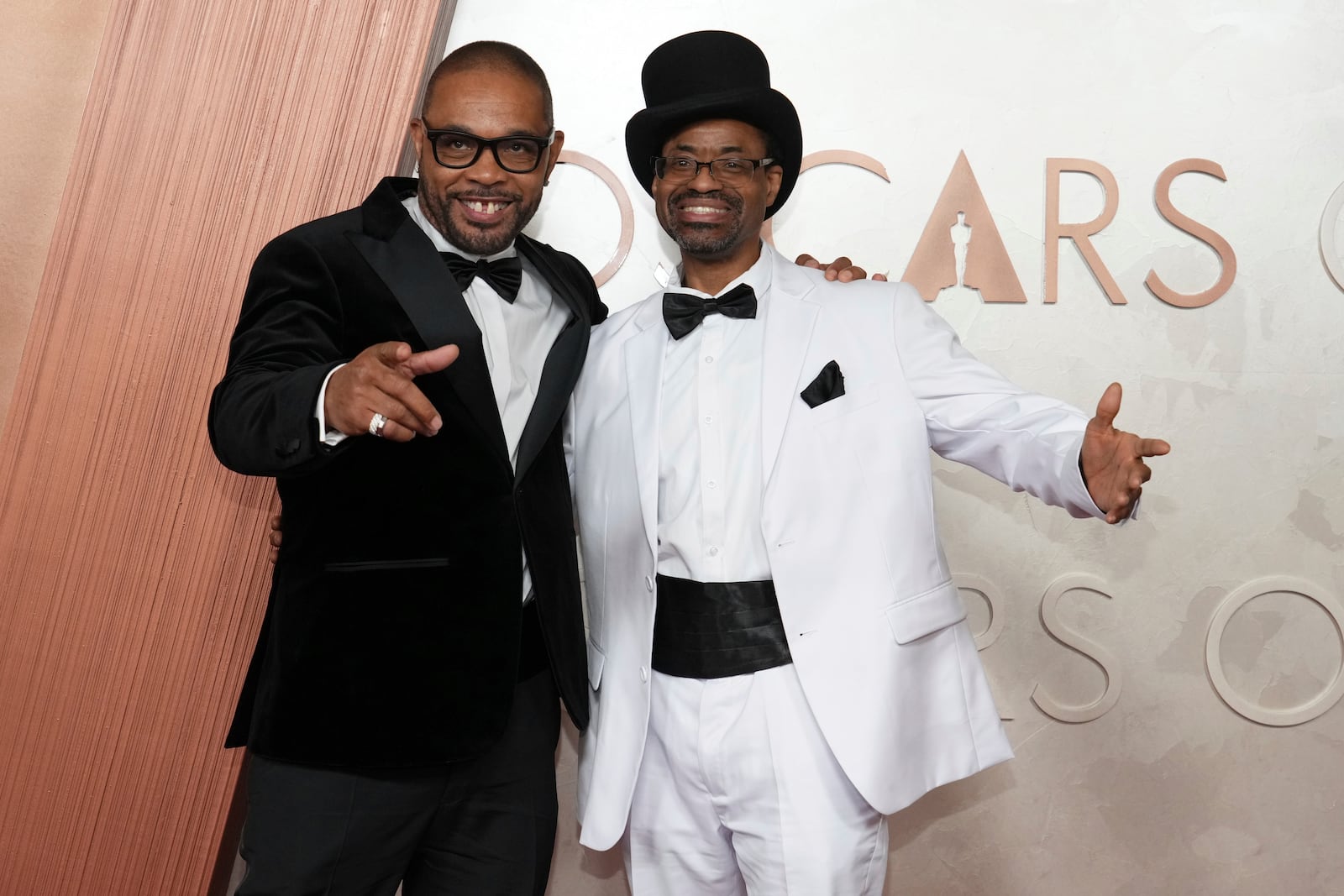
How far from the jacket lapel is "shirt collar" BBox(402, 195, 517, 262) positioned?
9 cm

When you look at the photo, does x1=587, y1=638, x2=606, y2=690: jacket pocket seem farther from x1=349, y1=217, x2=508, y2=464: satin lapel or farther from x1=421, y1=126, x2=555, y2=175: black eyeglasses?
x1=421, y1=126, x2=555, y2=175: black eyeglasses

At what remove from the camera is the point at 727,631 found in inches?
76.7

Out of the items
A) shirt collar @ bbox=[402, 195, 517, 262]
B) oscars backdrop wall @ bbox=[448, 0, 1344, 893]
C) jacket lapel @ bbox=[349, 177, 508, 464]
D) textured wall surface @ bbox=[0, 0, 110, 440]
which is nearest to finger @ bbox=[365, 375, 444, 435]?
jacket lapel @ bbox=[349, 177, 508, 464]

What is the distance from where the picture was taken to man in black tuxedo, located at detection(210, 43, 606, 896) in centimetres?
180

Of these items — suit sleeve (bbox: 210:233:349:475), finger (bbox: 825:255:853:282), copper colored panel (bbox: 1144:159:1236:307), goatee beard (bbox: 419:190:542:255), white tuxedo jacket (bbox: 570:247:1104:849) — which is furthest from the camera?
copper colored panel (bbox: 1144:159:1236:307)

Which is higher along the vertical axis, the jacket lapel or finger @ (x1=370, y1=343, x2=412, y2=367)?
the jacket lapel

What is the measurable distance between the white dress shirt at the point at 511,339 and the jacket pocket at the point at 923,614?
71 cm

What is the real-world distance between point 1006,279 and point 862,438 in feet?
3.06

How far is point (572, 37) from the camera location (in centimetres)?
274

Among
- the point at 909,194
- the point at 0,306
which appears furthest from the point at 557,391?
the point at 0,306

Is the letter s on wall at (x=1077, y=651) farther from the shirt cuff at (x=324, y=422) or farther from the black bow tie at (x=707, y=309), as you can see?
the shirt cuff at (x=324, y=422)

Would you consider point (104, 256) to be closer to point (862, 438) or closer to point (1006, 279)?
point (862, 438)

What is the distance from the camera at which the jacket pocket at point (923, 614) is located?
1897 millimetres

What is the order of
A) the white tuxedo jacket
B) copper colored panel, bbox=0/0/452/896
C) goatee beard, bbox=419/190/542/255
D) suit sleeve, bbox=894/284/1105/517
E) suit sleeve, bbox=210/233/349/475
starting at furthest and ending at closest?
copper colored panel, bbox=0/0/452/896 → goatee beard, bbox=419/190/542/255 → the white tuxedo jacket → suit sleeve, bbox=894/284/1105/517 → suit sleeve, bbox=210/233/349/475
